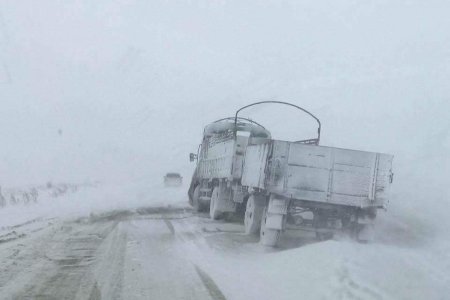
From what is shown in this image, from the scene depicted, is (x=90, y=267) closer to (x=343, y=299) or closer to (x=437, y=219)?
(x=343, y=299)

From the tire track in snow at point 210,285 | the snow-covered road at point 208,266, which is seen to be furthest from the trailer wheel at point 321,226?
the tire track in snow at point 210,285

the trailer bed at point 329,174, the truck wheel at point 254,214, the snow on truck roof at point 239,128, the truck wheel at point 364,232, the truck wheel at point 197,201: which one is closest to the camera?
the trailer bed at point 329,174

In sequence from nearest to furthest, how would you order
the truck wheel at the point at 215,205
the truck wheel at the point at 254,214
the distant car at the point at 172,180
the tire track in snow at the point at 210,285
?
the tire track in snow at the point at 210,285
the truck wheel at the point at 254,214
the truck wheel at the point at 215,205
the distant car at the point at 172,180

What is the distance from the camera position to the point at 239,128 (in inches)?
738

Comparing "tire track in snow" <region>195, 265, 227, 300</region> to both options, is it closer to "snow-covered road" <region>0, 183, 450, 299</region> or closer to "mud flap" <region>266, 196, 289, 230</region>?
"snow-covered road" <region>0, 183, 450, 299</region>

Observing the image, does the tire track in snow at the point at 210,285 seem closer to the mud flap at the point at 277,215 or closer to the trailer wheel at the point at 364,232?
the mud flap at the point at 277,215

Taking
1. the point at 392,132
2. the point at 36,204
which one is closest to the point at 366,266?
the point at 36,204

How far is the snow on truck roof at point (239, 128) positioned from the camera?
18812mm

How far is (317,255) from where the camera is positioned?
28.8ft

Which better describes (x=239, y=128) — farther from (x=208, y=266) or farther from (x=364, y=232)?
(x=208, y=266)

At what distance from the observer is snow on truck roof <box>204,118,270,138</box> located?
1881 cm

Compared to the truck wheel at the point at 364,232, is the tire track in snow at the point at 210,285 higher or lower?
lower

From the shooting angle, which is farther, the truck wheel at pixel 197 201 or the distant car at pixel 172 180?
the distant car at pixel 172 180

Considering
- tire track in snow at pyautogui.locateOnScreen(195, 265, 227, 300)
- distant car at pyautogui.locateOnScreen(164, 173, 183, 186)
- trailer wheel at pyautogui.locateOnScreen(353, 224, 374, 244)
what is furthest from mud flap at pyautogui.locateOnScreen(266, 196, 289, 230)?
distant car at pyautogui.locateOnScreen(164, 173, 183, 186)
